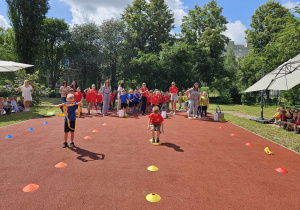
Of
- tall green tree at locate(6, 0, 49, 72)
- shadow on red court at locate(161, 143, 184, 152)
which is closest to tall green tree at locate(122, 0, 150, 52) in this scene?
tall green tree at locate(6, 0, 49, 72)

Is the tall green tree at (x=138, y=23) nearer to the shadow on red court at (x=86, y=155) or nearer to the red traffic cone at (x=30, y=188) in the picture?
the shadow on red court at (x=86, y=155)

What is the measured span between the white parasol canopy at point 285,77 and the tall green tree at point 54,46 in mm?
36820

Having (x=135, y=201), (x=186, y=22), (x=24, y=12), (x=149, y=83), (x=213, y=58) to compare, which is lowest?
(x=135, y=201)

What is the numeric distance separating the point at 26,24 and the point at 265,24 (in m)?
38.5

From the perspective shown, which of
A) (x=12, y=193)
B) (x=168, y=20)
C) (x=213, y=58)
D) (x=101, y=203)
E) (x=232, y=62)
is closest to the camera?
(x=101, y=203)

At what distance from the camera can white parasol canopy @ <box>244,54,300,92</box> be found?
911 centimetres

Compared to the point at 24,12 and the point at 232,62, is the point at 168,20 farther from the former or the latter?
the point at 232,62

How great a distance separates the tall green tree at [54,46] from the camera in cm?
3681

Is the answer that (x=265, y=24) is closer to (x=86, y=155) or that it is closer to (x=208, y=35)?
(x=208, y=35)

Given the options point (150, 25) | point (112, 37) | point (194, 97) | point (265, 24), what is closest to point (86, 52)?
point (112, 37)

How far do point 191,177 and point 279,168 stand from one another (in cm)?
236

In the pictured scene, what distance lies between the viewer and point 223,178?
14.3 ft

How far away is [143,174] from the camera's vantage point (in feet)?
14.6

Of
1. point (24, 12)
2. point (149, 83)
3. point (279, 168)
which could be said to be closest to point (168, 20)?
point (149, 83)
